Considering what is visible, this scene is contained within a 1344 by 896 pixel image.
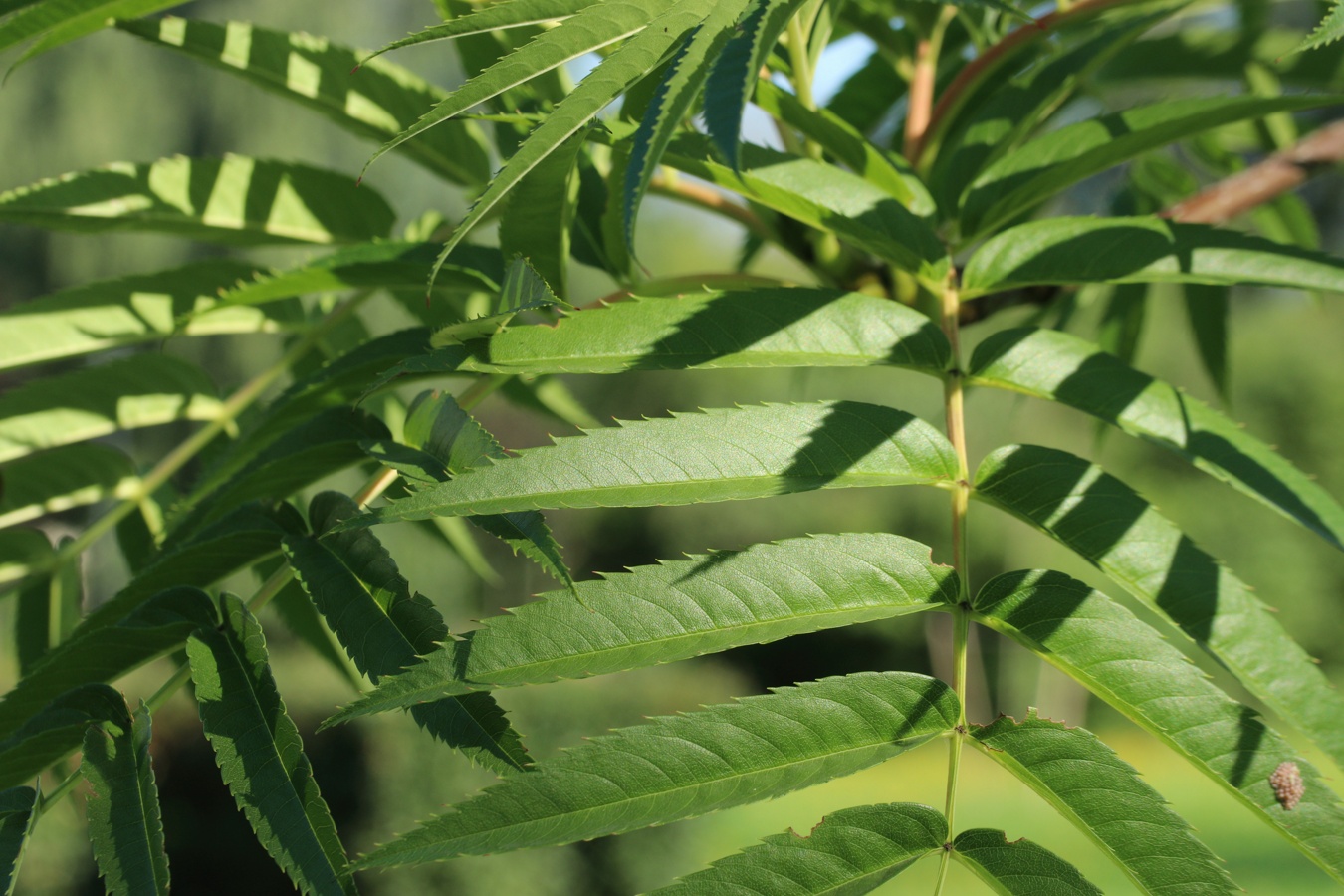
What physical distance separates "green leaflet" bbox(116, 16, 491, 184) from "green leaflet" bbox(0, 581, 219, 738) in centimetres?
42

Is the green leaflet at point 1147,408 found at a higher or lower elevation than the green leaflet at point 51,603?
higher

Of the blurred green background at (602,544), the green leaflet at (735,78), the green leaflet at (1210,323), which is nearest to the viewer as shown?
the green leaflet at (735,78)

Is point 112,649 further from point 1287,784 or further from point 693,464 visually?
point 1287,784

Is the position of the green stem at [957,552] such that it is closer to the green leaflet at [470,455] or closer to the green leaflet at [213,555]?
the green leaflet at [470,455]

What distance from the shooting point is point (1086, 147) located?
29.0 inches

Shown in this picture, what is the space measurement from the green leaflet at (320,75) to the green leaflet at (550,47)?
35cm

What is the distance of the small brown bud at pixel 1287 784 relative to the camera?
49 cm

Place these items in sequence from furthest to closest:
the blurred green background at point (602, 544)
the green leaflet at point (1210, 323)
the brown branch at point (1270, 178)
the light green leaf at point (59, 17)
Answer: the blurred green background at point (602, 544), the green leaflet at point (1210, 323), the brown branch at point (1270, 178), the light green leaf at point (59, 17)

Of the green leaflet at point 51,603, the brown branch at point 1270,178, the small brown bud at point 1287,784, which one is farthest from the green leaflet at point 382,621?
the brown branch at point 1270,178

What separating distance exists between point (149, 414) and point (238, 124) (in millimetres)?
11081

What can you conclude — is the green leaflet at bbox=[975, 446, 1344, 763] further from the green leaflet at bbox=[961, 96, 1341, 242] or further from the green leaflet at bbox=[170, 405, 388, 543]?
the green leaflet at bbox=[170, 405, 388, 543]

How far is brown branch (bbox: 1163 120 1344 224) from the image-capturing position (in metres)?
1.12

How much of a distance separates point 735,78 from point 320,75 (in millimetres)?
559

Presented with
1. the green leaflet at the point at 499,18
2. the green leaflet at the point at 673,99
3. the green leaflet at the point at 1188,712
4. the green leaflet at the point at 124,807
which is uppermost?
the green leaflet at the point at 499,18
